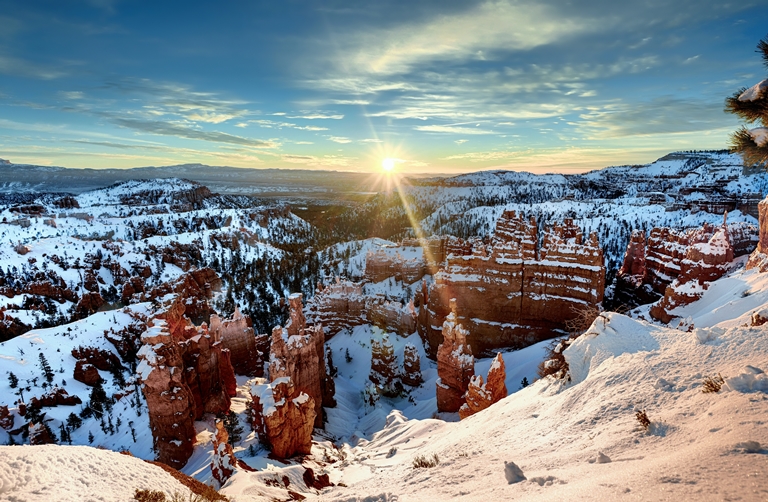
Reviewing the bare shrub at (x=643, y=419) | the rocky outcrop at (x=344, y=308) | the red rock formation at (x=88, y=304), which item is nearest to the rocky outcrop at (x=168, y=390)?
the bare shrub at (x=643, y=419)

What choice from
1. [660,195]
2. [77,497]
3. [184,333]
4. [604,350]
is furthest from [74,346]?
[660,195]

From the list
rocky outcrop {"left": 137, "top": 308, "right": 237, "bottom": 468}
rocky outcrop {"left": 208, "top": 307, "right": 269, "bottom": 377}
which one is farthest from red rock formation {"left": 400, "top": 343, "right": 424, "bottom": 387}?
rocky outcrop {"left": 137, "top": 308, "right": 237, "bottom": 468}

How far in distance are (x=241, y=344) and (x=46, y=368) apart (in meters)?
23.2

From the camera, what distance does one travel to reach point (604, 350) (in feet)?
27.4

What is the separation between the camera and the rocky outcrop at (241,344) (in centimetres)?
2536

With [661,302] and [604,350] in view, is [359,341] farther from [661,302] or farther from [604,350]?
[604,350]

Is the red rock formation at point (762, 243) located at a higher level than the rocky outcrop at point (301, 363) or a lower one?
higher

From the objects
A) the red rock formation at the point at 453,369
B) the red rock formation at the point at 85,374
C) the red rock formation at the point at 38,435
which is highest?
the red rock formation at the point at 453,369

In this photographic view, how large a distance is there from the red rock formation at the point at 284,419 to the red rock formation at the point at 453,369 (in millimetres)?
7311

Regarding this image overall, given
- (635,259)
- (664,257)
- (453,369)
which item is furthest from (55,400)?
(635,259)

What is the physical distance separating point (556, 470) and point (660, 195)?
147 metres

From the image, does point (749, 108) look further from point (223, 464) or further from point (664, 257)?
point (664, 257)

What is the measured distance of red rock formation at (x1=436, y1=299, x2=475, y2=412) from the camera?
18.0m

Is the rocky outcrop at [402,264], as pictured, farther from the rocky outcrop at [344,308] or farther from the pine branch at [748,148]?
the pine branch at [748,148]
